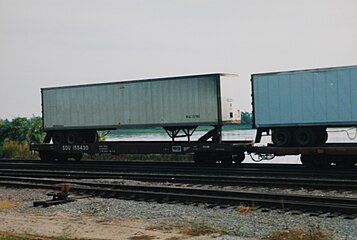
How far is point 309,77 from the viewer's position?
2231 cm

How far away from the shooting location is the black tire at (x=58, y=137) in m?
31.1

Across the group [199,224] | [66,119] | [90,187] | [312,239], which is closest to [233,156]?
[90,187]

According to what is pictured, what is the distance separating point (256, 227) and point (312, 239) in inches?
72.5

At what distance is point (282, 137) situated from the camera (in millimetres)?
23391

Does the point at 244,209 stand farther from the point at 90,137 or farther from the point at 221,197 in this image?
the point at 90,137

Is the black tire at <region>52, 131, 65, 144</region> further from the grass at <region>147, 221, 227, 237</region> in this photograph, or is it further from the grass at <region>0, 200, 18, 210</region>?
the grass at <region>147, 221, 227, 237</region>

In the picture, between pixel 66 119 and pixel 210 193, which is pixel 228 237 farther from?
pixel 66 119

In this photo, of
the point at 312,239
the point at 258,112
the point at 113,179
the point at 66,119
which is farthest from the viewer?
the point at 66,119

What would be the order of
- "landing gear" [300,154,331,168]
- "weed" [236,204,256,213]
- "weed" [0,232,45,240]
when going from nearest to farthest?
"weed" [0,232,45,240] < "weed" [236,204,256,213] < "landing gear" [300,154,331,168]

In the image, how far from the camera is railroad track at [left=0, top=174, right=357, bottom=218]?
12.7 metres

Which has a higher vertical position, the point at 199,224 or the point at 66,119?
the point at 66,119

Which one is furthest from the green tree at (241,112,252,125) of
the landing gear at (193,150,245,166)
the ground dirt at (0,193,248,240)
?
the ground dirt at (0,193,248,240)

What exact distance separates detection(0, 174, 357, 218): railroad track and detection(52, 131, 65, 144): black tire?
38.4ft

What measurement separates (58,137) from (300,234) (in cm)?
2266
